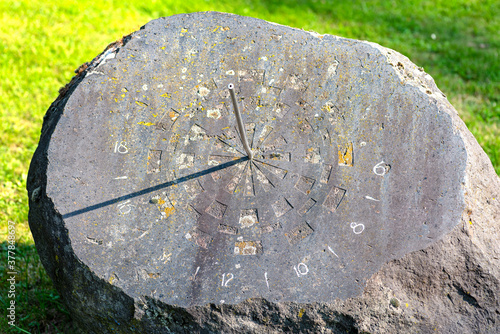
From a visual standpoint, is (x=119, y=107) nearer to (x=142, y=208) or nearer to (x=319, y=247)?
(x=142, y=208)

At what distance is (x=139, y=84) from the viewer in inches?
125

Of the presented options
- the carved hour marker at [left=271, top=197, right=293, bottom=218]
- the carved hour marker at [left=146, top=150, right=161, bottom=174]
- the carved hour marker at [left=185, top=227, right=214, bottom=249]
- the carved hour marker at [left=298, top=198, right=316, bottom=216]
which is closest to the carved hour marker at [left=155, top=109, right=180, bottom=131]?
the carved hour marker at [left=146, top=150, right=161, bottom=174]

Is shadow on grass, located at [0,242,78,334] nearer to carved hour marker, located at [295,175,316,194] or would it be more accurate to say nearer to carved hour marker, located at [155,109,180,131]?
carved hour marker, located at [155,109,180,131]

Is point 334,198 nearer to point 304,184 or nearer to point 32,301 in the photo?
point 304,184

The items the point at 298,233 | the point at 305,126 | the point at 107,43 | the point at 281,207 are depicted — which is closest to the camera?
the point at 298,233

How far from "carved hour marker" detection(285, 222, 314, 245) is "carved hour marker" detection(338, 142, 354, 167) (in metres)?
0.47

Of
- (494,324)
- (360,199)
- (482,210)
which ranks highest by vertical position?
(360,199)

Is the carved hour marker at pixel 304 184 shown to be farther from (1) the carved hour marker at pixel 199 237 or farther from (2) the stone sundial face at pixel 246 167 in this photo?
(1) the carved hour marker at pixel 199 237

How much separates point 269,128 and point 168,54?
91 centimetres

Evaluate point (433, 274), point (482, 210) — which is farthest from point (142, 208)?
point (482, 210)

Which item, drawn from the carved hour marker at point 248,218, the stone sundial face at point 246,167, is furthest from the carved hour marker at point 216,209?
the carved hour marker at point 248,218

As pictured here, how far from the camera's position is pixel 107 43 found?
6273 mm

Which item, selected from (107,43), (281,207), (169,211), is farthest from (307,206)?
(107,43)

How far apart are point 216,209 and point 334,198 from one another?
2.25ft
